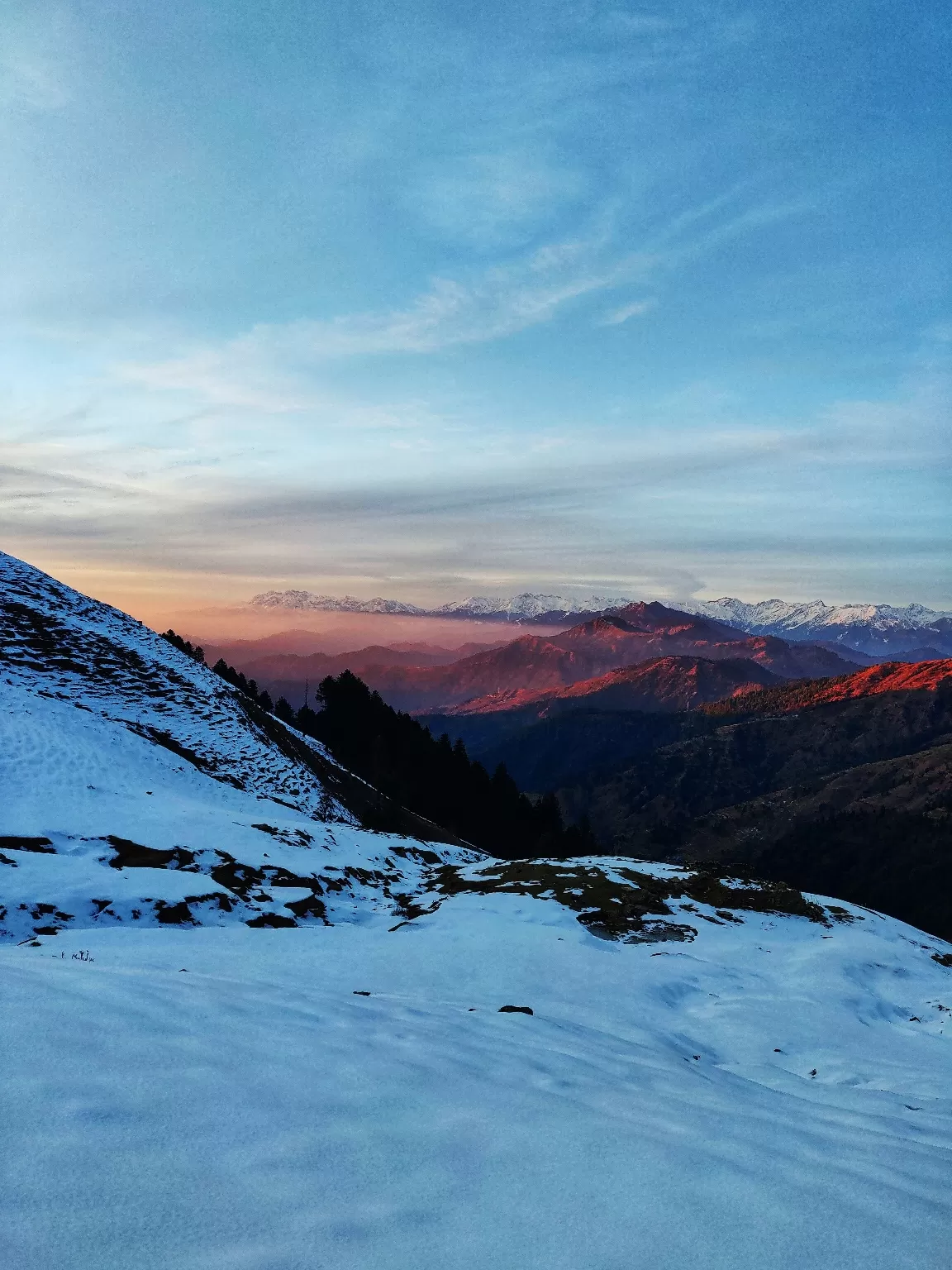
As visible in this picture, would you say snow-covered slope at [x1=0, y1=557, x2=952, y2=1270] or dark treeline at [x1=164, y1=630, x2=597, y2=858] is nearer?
snow-covered slope at [x1=0, y1=557, x2=952, y2=1270]

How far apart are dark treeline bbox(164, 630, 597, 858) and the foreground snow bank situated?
189 ft

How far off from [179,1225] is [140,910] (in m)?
13.8

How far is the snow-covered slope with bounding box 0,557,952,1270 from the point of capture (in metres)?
3.49

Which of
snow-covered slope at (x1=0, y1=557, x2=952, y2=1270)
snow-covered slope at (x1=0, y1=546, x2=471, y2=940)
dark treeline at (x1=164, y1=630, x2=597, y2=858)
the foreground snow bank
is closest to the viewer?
the foreground snow bank

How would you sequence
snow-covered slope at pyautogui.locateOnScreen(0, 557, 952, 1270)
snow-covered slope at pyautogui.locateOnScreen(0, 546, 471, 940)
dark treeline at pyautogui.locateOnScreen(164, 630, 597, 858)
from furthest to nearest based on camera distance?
1. dark treeline at pyautogui.locateOnScreen(164, 630, 597, 858)
2. snow-covered slope at pyautogui.locateOnScreen(0, 546, 471, 940)
3. snow-covered slope at pyautogui.locateOnScreen(0, 557, 952, 1270)

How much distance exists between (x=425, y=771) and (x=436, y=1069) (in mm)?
67969

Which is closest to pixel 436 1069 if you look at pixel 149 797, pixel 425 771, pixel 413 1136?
pixel 413 1136

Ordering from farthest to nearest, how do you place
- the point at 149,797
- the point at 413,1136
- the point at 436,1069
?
the point at 149,797 → the point at 436,1069 → the point at 413,1136

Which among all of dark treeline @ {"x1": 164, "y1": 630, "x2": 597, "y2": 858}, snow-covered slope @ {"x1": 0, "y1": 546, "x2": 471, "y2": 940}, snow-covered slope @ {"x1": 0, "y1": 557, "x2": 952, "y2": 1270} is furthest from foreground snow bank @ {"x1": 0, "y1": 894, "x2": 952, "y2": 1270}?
dark treeline @ {"x1": 164, "y1": 630, "x2": 597, "y2": 858}

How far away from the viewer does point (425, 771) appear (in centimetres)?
7312

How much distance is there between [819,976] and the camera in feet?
51.5

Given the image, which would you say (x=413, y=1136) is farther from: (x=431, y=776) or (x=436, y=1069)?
(x=431, y=776)

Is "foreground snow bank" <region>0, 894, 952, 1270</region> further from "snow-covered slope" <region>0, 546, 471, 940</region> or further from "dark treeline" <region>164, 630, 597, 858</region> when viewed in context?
"dark treeline" <region>164, 630, 597, 858</region>

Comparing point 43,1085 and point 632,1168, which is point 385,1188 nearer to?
point 632,1168
